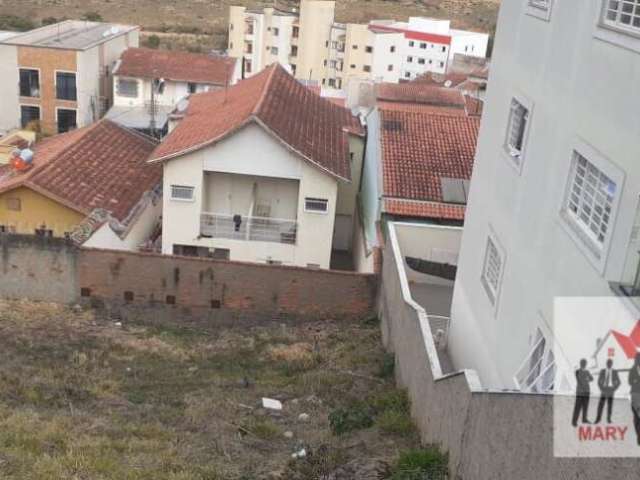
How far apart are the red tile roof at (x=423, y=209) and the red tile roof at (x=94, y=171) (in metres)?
8.66

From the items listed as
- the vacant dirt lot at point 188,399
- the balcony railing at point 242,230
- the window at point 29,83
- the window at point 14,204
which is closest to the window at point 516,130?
the vacant dirt lot at point 188,399

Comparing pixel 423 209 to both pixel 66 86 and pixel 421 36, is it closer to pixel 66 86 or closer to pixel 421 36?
pixel 66 86

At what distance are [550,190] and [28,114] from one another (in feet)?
126

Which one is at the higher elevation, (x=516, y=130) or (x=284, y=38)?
(x=516, y=130)

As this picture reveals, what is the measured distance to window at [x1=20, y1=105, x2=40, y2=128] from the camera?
140ft

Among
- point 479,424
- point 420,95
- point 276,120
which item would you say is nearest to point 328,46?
point 420,95

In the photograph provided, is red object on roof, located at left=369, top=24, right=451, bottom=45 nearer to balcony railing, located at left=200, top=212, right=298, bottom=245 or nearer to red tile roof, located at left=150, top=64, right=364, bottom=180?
red tile roof, located at left=150, top=64, right=364, bottom=180

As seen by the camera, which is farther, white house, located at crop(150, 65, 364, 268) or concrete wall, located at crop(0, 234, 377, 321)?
white house, located at crop(150, 65, 364, 268)

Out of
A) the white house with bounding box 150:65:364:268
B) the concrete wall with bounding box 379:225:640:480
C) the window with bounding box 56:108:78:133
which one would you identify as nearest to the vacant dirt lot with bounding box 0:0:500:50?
the window with bounding box 56:108:78:133

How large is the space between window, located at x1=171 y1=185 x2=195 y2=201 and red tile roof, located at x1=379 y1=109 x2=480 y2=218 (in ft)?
19.6

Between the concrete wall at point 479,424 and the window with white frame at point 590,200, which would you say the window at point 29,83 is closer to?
the concrete wall at point 479,424

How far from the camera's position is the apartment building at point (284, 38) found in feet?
229

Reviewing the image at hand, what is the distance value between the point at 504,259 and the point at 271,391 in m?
5.77

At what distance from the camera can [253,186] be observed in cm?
2456
